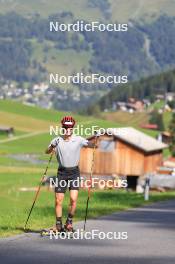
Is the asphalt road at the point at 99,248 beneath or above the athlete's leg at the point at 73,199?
beneath

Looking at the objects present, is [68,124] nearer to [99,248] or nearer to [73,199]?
[73,199]

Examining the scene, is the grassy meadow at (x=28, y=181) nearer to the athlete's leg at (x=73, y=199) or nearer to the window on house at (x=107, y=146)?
the athlete's leg at (x=73, y=199)

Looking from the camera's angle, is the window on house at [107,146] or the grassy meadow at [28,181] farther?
the window on house at [107,146]

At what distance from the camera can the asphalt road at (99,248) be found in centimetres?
1187

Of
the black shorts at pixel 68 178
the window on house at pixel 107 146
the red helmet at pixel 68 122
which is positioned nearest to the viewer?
the red helmet at pixel 68 122

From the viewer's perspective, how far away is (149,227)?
17734 mm

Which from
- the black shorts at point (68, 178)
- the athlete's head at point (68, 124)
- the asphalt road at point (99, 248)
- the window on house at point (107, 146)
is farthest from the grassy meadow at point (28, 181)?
the window on house at point (107, 146)

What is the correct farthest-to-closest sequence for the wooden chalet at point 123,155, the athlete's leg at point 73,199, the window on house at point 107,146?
the window on house at point 107,146 < the wooden chalet at point 123,155 < the athlete's leg at point 73,199

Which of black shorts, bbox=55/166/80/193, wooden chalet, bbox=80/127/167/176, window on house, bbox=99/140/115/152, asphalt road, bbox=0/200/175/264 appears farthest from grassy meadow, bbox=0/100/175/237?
window on house, bbox=99/140/115/152

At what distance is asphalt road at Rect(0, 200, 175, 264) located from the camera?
38.9 ft

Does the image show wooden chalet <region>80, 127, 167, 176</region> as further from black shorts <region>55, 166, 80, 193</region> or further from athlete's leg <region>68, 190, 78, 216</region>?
black shorts <region>55, 166, 80, 193</region>

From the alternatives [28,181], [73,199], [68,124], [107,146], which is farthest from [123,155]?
[68,124]

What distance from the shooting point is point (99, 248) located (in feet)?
43.8

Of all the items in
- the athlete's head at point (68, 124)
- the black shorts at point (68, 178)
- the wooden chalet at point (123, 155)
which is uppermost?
the wooden chalet at point (123, 155)
